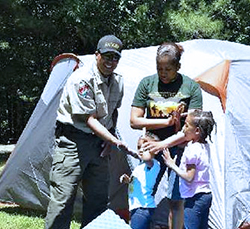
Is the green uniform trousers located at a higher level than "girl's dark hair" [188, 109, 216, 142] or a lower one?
lower

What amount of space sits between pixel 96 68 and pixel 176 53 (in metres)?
0.57

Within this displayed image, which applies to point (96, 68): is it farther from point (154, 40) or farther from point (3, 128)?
point (3, 128)

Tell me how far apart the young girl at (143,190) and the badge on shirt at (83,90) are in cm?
49

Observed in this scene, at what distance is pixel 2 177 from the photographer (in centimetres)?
585

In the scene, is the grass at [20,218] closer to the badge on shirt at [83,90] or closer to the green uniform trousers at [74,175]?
the green uniform trousers at [74,175]

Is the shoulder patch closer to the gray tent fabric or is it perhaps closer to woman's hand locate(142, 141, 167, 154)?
woman's hand locate(142, 141, 167, 154)

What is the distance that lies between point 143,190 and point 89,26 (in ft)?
29.0

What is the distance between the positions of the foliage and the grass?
6.57m

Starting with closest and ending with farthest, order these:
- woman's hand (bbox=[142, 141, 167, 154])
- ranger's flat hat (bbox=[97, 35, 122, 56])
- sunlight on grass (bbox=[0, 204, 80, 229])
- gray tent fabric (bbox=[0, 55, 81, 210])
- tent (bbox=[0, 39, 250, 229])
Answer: woman's hand (bbox=[142, 141, 167, 154]) < ranger's flat hat (bbox=[97, 35, 122, 56]) < tent (bbox=[0, 39, 250, 229]) < sunlight on grass (bbox=[0, 204, 80, 229]) < gray tent fabric (bbox=[0, 55, 81, 210])

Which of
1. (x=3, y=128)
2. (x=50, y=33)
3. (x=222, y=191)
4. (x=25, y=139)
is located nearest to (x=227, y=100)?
(x=222, y=191)

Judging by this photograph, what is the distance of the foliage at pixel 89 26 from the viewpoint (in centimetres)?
1198

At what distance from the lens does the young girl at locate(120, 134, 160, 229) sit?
363cm

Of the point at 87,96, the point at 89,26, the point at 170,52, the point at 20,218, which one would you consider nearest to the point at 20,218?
the point at 20,218

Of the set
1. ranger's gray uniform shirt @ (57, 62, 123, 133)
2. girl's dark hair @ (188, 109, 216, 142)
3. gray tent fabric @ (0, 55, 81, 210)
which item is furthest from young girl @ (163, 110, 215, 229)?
gray tent fabric @ (0, 55, 81, 210)
